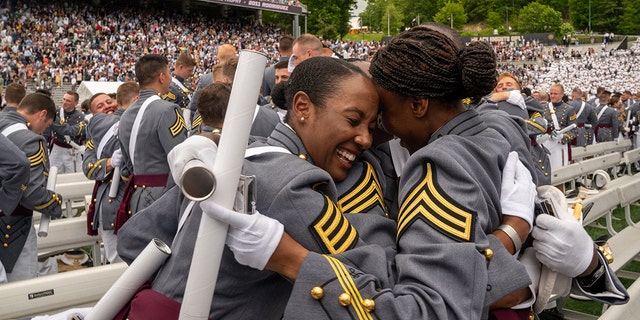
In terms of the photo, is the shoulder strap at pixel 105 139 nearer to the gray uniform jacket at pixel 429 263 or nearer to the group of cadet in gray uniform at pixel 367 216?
the group of cadet in gray uniform at pixel 367 216

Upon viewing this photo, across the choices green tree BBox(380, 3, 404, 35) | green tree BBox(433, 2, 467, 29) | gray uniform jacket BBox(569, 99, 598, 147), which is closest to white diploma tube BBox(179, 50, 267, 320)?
gray uniform jacket BBox(569, 99, 598, 147)

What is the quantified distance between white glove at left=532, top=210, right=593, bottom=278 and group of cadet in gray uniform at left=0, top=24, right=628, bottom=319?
19 mm

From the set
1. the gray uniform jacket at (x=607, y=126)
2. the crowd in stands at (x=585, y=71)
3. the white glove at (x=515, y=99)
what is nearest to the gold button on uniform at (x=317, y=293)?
the white glove at (x=515, y=99)

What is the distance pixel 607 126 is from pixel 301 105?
1702cm

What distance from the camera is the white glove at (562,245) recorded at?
79.5 inches

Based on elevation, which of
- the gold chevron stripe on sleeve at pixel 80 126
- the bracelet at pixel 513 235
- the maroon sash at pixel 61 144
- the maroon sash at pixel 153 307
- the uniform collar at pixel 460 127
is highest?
the uniform collar at pixel 460 127

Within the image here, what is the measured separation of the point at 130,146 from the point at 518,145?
12.7 feet

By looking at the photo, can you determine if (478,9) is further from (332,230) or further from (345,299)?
(345,299)

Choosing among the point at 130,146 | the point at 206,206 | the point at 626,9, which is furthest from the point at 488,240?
the point at 626,9

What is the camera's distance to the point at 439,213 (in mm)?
1762

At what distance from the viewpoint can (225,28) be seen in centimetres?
4703

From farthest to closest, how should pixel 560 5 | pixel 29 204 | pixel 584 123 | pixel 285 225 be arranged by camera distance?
1. pixel 560 5
2. pixel 584 123
3. pixel 29 204
4. pixel 285 225

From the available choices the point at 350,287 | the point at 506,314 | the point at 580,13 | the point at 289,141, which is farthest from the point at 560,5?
the point at 350,287

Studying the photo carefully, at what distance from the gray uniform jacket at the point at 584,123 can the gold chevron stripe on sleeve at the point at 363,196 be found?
13.9m
